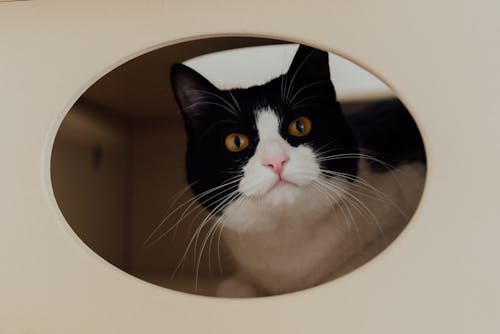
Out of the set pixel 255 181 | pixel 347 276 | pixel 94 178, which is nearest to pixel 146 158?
pixel 94 178

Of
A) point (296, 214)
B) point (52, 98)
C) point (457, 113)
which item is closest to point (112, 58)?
point (52, 98)

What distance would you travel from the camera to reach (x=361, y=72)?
64 cm

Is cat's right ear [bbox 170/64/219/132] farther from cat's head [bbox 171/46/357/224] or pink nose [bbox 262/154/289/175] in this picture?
pink nose [bbox 262/154/289/175]

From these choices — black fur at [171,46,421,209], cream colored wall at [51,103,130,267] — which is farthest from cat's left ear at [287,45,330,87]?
cream colored wall at [51,103,130,267]

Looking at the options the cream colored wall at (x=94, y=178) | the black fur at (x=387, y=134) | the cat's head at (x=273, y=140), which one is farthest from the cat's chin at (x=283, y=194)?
the cream colored wall at (x=94, y=178)

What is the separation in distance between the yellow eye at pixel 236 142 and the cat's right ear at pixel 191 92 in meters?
0.06

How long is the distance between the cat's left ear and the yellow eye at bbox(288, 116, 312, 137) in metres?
0.05

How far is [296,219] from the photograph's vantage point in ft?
2.26

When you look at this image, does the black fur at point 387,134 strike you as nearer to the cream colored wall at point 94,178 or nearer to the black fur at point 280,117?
the black fur at point 280,117

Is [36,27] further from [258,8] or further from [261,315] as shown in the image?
[261,315]

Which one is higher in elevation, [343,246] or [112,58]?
[112,58]

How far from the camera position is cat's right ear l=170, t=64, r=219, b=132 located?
0.73 m

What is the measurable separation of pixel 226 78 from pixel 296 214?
22 cm

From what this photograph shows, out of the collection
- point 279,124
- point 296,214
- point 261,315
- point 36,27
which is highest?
point 36,27
